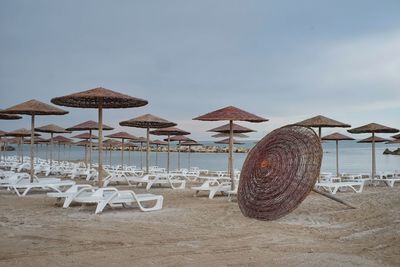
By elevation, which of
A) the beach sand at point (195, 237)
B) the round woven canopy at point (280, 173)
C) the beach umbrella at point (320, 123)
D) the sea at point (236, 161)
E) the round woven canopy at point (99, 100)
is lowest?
the sea at point (236, 161)

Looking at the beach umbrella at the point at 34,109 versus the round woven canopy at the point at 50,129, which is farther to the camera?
the round woven canopy at the point at 50,129

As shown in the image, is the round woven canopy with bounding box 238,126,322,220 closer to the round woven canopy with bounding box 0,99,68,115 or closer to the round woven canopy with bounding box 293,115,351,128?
the round woven canopy with bounding box 293,115,351,128

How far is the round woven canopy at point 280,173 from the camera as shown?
601 cm

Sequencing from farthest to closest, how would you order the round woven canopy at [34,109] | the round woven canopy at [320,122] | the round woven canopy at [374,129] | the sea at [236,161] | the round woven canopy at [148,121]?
1. the sea at [236,161]
2. the round woven canopy at [374,129]
3. the round woven canopy at [148,121]
4. the round woven canopy at [320,122]
5. the round woven canopy at [34,109]

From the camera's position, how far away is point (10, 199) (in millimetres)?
8664

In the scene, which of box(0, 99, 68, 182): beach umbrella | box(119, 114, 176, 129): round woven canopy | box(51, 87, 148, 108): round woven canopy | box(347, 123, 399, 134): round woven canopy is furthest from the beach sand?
box(347, 123, 399, 134): round woven canopy

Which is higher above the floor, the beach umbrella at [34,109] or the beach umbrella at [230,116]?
the beach umbrella at [34,109]

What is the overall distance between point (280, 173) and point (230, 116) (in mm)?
2473

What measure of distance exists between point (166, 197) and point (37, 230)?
4445 mm

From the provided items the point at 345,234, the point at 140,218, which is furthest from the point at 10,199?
the point at 345,234

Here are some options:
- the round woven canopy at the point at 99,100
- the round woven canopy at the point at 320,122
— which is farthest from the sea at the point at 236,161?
the round woven canopy at the point at 99,100

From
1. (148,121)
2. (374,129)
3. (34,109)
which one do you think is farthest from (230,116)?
(374,129)

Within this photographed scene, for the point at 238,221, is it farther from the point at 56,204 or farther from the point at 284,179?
the point at 56,204

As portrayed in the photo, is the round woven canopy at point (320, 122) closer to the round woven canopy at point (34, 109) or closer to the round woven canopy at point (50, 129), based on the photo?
the round woven canopy at point (34, 109)
